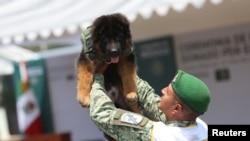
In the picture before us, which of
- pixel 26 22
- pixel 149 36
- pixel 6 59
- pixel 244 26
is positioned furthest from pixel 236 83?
pixel 6 59

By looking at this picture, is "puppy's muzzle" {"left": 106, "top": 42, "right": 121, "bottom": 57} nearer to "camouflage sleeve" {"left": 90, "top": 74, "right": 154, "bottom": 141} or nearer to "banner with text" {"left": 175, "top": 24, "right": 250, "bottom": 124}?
"camouflage sleeve" {"left": 90, "top": 74, "right": 154, "bottom": 141}

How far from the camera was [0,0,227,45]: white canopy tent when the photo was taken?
16.5 ft

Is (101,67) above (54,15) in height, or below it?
below

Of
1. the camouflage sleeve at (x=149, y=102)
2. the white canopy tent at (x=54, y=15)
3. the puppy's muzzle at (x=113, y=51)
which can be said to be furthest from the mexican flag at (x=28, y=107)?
the puppy's muzzle at (x=113, y=51)

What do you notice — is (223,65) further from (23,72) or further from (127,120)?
(127,120)

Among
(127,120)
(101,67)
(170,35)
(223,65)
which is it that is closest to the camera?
(127,120)

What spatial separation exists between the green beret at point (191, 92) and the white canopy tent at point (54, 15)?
125 inches

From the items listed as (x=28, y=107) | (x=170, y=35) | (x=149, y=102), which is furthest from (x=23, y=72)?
(x=149, y=102)

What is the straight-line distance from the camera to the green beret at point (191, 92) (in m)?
1.78

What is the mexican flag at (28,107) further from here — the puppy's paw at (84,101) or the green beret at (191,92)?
the green beret at (191,92)

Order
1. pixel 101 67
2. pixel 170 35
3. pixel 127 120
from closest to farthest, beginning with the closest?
pixel 127 120
pixel 101 67
pixel 170 35

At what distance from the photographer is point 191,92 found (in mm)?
1783

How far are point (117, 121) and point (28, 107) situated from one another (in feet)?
17.0

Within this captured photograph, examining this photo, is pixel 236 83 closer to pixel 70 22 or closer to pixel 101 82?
pixel 70 22
